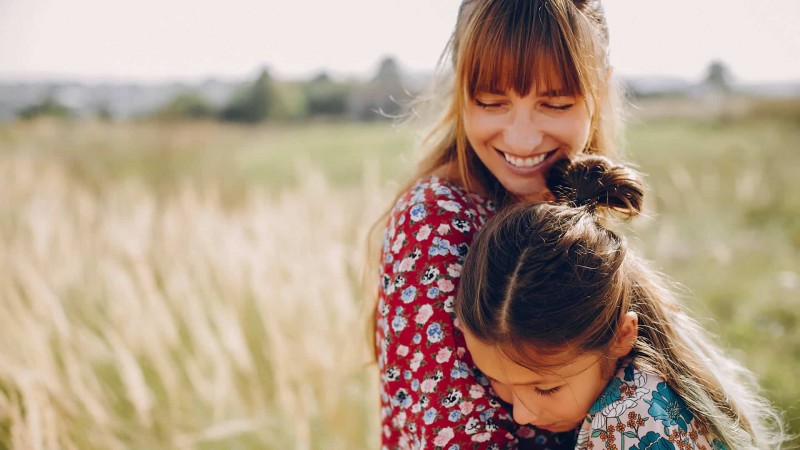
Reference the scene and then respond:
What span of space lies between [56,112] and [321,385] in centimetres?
627

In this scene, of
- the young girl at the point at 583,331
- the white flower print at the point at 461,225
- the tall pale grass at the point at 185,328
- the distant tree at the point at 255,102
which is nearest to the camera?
the young girl at the point at 583,331

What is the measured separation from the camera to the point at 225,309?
371 centimetres

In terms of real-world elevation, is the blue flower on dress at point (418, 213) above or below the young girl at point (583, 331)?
above

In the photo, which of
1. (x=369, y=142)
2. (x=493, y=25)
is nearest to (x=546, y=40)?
(x=493, y=25)

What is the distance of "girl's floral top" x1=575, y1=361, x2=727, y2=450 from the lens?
147 centimetres

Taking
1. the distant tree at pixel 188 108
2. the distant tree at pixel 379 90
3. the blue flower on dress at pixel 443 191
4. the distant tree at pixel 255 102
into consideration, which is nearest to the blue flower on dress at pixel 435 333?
the blue flower on dress at pixel 443 191

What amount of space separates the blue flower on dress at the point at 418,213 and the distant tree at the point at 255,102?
10210 mm

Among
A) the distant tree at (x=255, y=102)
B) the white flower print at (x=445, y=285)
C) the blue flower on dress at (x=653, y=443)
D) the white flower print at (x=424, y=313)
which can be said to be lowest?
the distant tree at (x=255, y=102)

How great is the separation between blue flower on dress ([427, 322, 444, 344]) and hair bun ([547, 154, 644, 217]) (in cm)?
41

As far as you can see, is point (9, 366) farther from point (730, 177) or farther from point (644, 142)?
point (644, 142)

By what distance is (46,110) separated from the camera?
796 centimetres

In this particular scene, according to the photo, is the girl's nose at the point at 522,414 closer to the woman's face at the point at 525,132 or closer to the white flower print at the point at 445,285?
the white flower print at the point at 445,285

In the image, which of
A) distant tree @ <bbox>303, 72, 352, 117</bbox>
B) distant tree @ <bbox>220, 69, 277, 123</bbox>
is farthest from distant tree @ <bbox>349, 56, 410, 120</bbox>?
distant tree @ <bbox>220, 69, 277, 123</bbox>

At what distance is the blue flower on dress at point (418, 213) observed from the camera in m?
1.68
